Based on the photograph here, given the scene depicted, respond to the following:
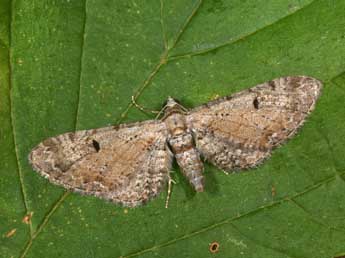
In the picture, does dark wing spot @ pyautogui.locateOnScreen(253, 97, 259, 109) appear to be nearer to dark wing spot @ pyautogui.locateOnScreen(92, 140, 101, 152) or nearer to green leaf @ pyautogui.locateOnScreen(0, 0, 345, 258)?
green leaf @ pyautogui.locateOnScreen(0, 0, 345, 258)

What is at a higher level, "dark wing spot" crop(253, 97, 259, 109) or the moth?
"dark wing spot" crop(253, 97, 259, 109)

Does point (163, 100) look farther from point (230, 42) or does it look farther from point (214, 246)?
point (214, 246)

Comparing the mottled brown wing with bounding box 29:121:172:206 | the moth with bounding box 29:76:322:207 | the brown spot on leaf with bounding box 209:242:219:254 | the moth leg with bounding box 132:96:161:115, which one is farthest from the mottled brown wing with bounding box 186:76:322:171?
the brown spot on leaf with bounding box 209:242:219:254

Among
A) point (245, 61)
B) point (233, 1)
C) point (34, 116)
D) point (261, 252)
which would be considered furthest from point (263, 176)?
point (34, 116)

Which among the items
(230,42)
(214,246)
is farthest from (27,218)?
(230,42)

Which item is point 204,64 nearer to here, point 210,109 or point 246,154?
point 210,109

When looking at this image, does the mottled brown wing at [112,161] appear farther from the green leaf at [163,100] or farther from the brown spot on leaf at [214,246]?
the brown spot on leaf at [214,246]

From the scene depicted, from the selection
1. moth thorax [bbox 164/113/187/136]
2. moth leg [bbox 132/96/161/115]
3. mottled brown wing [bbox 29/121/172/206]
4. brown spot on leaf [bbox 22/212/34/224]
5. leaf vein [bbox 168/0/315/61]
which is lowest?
brown spot on leaf [bbox 22/212/34/224]
